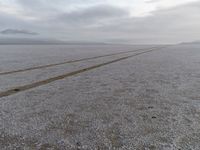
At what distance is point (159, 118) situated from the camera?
17.1 feet

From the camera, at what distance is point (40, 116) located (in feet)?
17.9

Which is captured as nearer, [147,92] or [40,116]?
[40,116]

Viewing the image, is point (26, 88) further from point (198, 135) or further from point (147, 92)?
point (198, 135)

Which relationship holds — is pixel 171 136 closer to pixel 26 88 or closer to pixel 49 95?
pixel 49 95

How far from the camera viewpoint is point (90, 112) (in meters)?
5.78

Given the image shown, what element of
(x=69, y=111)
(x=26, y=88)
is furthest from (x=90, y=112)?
(x=26, y=88)

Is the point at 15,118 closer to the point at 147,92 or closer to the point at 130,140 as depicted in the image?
the point at 130,140

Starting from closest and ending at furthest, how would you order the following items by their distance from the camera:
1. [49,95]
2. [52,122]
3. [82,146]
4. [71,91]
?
[82,146], [52,122], [49,95], [71,91]

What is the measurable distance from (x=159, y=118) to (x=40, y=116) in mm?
3512

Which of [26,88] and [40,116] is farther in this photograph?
[26,88]

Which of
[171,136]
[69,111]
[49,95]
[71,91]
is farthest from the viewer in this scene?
[71,91]

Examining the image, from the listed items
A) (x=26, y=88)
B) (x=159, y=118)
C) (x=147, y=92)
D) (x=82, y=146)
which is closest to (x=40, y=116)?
(x=82, y=146)

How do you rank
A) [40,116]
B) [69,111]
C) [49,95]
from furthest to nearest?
[49,95] → [69,111] → [40,116]

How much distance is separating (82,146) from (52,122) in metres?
1.50
